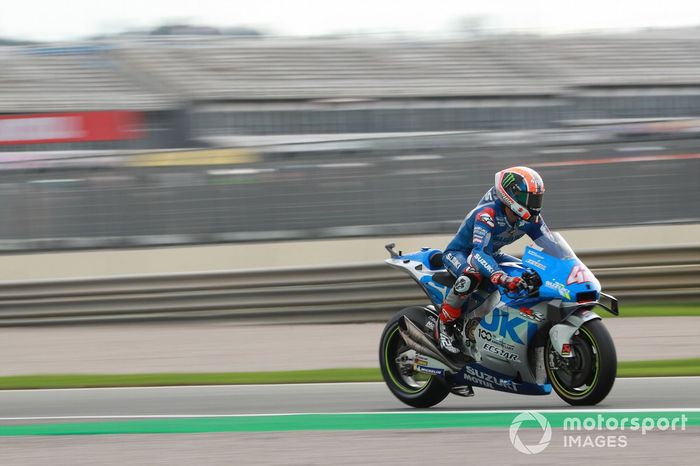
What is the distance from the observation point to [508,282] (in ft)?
24.3

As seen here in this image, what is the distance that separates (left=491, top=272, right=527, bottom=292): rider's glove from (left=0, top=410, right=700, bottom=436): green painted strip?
0.82m

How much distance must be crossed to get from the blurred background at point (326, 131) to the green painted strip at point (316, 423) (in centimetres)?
821

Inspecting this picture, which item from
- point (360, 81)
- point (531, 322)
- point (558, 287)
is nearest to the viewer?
point (558, 287)

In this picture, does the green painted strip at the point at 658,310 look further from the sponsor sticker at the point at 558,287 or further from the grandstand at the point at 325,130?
the sponsor sticker at the point at 558,287

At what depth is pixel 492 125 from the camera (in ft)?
97.6

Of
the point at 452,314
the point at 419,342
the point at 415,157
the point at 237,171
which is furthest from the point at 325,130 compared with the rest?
the point at 452,314

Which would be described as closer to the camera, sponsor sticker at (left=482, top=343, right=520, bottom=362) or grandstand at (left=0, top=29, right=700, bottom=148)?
sponsor sticker at (left=482, top=343, right=520, bottom=362)

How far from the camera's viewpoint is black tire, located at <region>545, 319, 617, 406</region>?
6.95 m

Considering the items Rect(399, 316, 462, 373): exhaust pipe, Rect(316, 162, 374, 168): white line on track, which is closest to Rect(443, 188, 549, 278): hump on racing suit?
Rect(399, 316, 462, 373): exhaust pipe

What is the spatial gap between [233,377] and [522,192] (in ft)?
13.8

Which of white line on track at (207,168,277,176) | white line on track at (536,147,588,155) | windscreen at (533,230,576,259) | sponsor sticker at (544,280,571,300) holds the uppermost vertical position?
windscreen at (533,230,576,259)

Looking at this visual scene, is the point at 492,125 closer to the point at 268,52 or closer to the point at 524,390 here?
the point at 268,52

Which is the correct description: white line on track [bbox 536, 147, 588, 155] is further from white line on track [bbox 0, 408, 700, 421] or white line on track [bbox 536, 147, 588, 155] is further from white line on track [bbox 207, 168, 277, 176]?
white line on track [bbox 0, 408, 700, 421]

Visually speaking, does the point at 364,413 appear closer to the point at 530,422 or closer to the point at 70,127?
the point at 530,422
